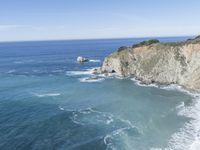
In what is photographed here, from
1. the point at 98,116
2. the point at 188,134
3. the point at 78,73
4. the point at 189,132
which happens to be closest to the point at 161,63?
the point at 78,73

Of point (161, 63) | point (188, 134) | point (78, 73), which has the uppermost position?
point (161, 63)

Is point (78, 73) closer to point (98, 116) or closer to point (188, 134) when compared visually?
point (98, 116)

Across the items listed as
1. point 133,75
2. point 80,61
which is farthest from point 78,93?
point 80,61

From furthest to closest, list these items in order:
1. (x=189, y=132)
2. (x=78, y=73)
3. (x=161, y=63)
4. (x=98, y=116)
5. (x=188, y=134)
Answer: (x=78, y=73) → (x=161, y=63) → (x=98, y=116) → (x=189, y=132) → (x=188, y=134)

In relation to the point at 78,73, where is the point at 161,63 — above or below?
above

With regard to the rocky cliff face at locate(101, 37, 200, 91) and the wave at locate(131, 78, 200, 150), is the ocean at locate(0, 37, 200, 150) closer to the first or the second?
the wave at locate(131, 78, 200, 150)

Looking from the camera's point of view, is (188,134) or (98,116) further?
(98,116)

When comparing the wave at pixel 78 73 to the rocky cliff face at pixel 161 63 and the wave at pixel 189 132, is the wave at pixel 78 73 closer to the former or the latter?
the rocky cliff face at pixel 161 63

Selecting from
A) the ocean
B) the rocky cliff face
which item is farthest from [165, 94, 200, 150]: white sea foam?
the rocky cliff face

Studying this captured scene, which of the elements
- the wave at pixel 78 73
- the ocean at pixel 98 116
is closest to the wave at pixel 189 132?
the ocean at pixel 98 116
